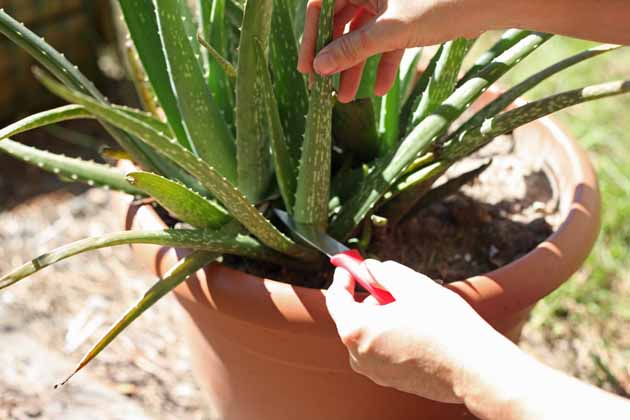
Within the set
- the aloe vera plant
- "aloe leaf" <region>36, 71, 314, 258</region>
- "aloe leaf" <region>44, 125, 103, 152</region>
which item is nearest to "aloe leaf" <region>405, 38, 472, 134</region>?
the aloe vera plant

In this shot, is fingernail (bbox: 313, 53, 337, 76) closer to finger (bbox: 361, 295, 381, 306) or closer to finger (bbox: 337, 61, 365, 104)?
finger (bbox: 337, 61, 365, 104)

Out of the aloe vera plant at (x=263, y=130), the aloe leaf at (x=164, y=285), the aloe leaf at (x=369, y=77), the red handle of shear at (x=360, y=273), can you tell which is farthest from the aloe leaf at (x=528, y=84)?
the aloe leaf at (x=164, y=285)

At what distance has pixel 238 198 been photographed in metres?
0.78

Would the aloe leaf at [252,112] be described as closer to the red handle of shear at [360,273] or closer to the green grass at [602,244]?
the red handle of shear at [360,273]

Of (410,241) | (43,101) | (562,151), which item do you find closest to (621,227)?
(562,151)

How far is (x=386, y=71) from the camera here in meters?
0.85

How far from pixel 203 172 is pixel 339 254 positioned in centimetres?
16

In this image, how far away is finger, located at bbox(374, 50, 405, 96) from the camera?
2.77 feet

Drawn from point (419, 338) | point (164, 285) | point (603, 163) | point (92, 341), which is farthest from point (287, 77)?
point (603, 163)

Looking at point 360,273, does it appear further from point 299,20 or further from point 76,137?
point 76,137

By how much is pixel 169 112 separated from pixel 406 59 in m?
0.32

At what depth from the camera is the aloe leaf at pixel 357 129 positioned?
0.93 m

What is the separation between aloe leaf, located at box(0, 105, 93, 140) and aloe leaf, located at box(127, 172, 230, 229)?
0.35 ft

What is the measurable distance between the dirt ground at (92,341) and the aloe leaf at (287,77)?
54cm
